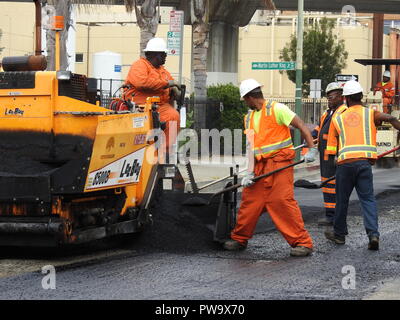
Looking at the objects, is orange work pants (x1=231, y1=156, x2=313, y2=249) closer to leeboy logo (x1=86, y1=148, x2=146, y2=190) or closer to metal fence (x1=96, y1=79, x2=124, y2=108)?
leeboy logo (x1=86, y1=148, x2=146, y2=190)

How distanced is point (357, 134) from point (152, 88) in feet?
7.11

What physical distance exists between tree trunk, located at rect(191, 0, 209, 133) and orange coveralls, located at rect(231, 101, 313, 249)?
15.8 meters

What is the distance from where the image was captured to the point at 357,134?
31.4ft

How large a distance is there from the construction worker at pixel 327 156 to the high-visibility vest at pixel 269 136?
1935 millimetres

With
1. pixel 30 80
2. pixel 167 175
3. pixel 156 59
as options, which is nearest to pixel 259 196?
pixel 167 175

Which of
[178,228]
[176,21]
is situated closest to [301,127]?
[178,228]

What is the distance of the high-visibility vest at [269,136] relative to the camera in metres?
9.03

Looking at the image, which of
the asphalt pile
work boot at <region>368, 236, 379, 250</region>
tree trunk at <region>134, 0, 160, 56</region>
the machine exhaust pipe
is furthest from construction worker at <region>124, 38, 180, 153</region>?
tree trunk at <region>134, 0, 160, 56</region>

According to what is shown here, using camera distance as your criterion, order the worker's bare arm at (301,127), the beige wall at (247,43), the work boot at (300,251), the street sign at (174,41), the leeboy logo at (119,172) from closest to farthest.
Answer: the leeboy logo at (119,172), the work boot at (300,251), the worker's bare arm at (301,127), the street sign at (174,41), the beige wall at (247,43)

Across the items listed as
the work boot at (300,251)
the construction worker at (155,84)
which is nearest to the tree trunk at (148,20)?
the construction worker at (155,84)

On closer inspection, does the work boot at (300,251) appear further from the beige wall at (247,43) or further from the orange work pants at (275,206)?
the beige wall at (247,43)

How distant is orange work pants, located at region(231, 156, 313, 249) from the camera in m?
8.94

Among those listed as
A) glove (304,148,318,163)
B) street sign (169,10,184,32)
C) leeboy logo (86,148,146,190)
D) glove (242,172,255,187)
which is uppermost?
street sign (169,10,184,32)
